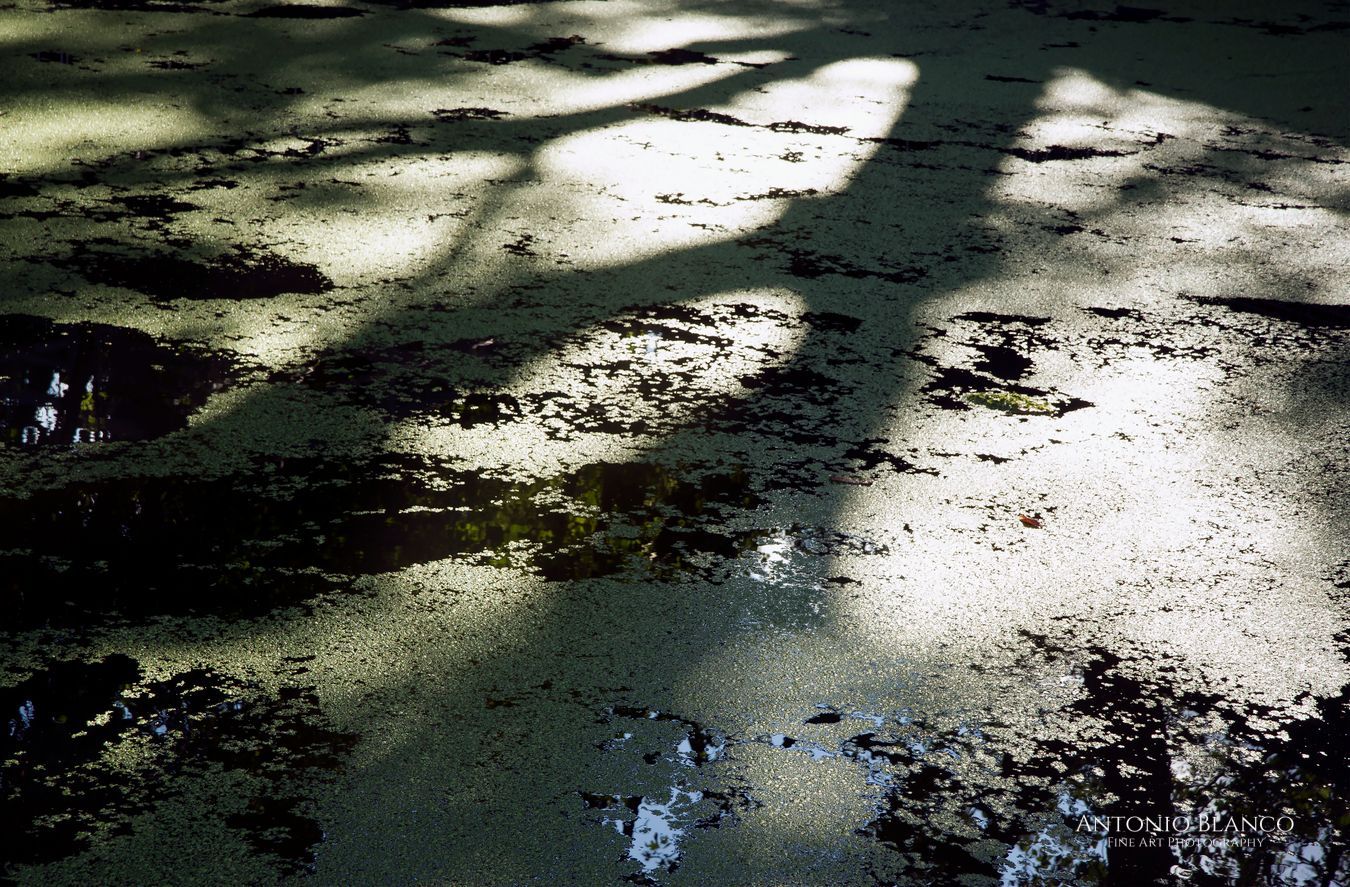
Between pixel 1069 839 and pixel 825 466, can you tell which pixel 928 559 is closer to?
pixel 825 466

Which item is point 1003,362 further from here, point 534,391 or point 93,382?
point 93,382

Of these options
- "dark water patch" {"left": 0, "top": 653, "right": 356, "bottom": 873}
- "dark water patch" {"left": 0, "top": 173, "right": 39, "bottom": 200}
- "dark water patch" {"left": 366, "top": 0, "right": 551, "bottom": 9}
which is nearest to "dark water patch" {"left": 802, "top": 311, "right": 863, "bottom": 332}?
"dark water patch" {"left": 0, "top": 653, "right": 356, "bottom": 873}

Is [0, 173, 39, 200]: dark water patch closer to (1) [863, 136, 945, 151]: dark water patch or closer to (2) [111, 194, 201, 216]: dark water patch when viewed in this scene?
(2) [111, 194, 201, 216]: dark water patch

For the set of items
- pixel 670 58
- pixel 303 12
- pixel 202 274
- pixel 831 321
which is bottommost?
pixel 831 321

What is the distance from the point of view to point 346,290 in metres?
2.10

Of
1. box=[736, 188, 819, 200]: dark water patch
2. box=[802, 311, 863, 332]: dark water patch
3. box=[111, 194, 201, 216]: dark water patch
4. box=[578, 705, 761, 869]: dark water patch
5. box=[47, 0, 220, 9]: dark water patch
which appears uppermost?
box=[47, 0, 220, 9]: dark water patch

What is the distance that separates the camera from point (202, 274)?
6.97 feet

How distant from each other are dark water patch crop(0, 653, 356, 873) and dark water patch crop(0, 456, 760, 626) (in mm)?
127

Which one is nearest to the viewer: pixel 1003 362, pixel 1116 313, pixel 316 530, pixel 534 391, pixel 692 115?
pixel 316 530

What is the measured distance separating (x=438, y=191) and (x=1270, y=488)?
1.74 meters

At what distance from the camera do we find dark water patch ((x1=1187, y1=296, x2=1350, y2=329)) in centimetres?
228

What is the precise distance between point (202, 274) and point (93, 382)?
0.43 meters

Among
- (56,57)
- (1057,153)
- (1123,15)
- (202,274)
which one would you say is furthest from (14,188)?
(1123,15)

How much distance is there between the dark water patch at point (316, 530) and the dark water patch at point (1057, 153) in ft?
6.35
